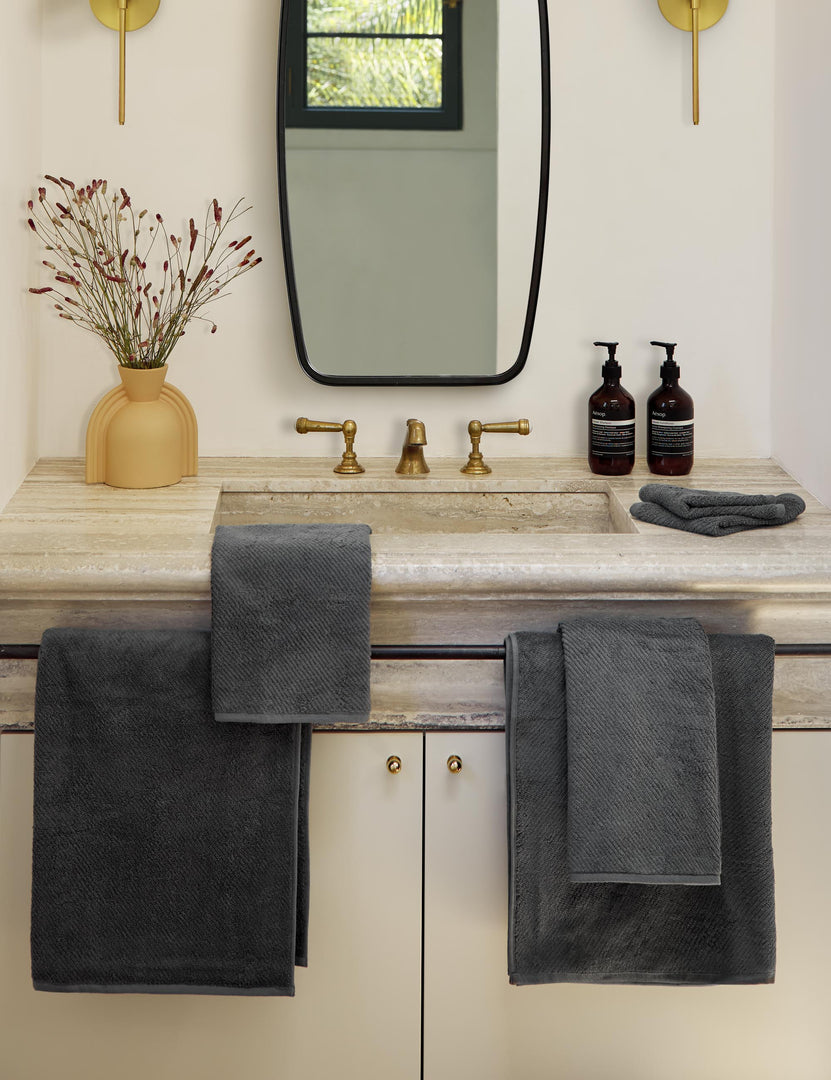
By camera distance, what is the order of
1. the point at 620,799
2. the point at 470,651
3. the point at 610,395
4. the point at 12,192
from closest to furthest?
the point at 620,799 < the point at 470,651 < the point at 12,192 < the point at 610,395

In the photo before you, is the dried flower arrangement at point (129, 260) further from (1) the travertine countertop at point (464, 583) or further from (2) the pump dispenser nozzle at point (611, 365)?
(2) the pump dispenser nozzle at point (611, 365)

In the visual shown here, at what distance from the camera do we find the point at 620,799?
1304 mm

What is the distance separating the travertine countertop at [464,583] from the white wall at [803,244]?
232 mm

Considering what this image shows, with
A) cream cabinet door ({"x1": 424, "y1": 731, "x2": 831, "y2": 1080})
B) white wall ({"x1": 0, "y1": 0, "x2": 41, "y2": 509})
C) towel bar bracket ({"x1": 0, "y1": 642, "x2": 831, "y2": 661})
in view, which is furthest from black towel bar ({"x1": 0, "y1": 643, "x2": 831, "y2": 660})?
white wall ({"x1": 0, "y1": 0, "x2": 41, "y2": 509})

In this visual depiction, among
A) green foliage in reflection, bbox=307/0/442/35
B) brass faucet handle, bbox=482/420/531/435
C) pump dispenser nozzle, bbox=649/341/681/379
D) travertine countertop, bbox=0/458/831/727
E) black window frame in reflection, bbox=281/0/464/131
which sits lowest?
travertine countertop, bbox=0/458/831/727

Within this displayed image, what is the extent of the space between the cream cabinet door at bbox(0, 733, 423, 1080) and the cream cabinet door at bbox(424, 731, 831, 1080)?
0.03 metres

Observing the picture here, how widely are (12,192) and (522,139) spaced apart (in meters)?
0.76

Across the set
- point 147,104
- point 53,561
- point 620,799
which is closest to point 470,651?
point 620,799

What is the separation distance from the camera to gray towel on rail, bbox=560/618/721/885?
130 cm

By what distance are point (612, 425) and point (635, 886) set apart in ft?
2.31

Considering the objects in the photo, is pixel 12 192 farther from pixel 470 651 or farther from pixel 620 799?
pixel 620 799

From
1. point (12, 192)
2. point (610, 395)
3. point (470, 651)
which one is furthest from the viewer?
point (610, 395)

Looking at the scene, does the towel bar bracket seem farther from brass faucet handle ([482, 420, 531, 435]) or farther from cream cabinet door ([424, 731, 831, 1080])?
brass faucet handle ([482, 420, 531, 435])

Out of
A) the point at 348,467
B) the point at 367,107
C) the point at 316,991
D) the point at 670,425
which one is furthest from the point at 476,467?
the point at 316,991
